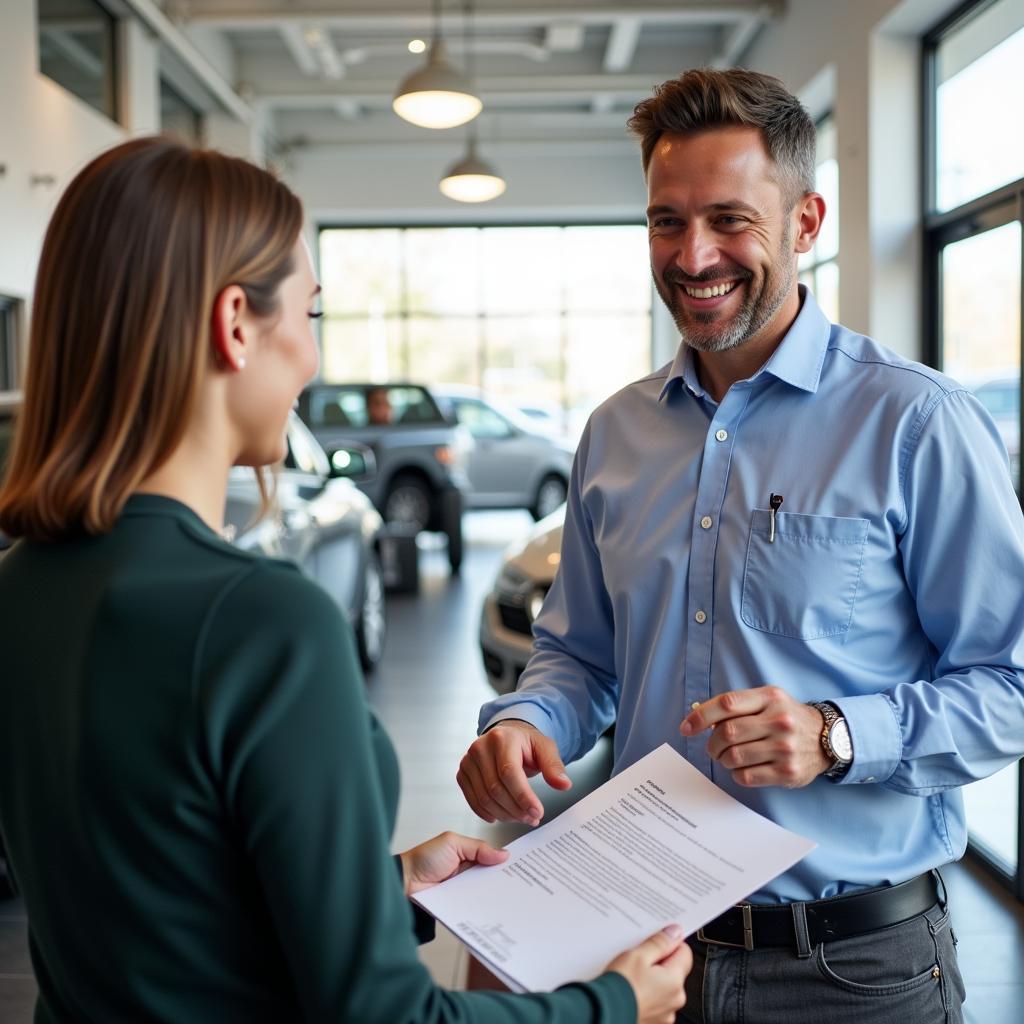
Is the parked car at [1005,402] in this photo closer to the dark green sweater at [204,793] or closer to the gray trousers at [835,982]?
the gray trousers at [835,982]

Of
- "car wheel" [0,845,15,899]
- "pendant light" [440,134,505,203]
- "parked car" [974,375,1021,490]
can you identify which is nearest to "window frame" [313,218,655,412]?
"pendant light" [440,134,505,203]

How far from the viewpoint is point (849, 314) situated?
24.2 ft

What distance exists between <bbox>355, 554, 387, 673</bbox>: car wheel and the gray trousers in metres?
4.83

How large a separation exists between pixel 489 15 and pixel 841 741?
32.4ft

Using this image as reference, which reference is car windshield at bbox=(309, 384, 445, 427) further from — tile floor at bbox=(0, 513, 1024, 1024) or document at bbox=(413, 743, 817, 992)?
document at bbox=(413, 743, 817, 992)

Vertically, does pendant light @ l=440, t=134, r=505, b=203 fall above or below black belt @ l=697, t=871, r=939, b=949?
above

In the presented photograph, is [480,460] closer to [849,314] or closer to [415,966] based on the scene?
[849,314]

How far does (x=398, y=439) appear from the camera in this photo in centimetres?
1115

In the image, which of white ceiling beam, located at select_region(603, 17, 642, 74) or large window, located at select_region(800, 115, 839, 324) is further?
white ceiling beam, located at select_region(603, 17, 642, 74)

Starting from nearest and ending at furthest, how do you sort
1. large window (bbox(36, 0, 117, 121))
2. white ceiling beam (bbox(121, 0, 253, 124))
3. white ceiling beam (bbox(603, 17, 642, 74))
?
large window (bbox(36, 0, 117, 121)), white ceiling beam (bbox(121, 0, 253, 124)), white ceiling beam (bbox(603, 17, 642, 74))

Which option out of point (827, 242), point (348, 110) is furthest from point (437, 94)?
point (348, 110)

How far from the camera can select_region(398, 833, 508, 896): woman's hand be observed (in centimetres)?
118

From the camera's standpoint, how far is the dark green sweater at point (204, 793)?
2.61ft

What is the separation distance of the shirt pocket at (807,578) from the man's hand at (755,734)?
0.18 m
